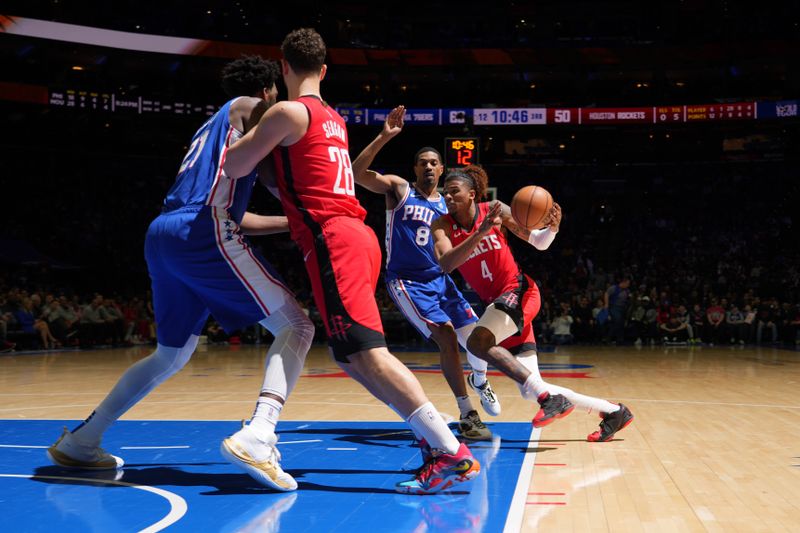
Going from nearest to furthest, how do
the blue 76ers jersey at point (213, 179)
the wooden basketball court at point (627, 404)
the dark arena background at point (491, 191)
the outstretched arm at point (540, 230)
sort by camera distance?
the wooden basketball court at point (627, 404) → the blue 76ers jersey at point (213, 179) → the outstretched arm at point (540, 230) → the dark arena background at point (491, 191)

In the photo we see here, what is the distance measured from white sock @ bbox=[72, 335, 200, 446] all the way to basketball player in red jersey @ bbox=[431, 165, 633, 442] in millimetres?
1759

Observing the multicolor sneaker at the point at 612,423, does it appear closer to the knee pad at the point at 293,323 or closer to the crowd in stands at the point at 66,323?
the knee pad at the point at 293,323

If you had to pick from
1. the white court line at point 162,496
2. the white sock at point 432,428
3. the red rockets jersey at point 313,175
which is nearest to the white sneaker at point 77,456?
the white court line at point 162,496

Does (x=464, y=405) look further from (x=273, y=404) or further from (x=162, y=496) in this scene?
(x=162, y=496)

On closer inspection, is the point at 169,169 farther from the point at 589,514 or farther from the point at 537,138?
the point at 589,514

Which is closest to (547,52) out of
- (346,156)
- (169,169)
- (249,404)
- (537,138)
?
(537,138)

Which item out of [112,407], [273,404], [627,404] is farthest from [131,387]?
[627,404]

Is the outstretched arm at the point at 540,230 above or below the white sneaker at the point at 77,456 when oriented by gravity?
above

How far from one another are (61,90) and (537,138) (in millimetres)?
16963

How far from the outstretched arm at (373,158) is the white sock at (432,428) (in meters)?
1.41

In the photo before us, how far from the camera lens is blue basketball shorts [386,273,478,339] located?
5.98m

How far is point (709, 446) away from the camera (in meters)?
5.14

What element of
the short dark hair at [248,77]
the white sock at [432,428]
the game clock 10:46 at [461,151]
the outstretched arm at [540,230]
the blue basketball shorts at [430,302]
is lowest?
the white sock at [432,428]

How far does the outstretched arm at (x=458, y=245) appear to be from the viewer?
4574mm
